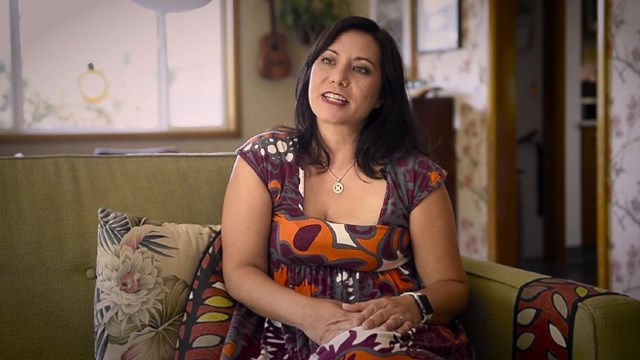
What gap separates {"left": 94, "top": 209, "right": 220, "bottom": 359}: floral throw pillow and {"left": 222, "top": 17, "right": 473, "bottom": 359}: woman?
0.37 feet

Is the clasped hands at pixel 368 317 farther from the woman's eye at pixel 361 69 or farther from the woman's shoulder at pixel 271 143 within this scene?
the woman's eye at pixel 361 69

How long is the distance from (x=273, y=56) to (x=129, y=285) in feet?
14.0

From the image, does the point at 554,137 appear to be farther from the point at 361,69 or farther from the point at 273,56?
the point at 361,69

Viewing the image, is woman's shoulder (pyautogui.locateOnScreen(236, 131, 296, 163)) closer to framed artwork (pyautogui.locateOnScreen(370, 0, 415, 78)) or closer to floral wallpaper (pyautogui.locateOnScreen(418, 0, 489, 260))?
floral wallpaper (pyautogui.locateOnScreen(418, 0, 489, 260))

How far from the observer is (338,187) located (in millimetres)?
1762

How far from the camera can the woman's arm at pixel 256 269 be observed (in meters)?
1.52

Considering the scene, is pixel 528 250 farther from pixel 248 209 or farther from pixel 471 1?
pixel 248 209

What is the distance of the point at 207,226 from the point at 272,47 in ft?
13.5

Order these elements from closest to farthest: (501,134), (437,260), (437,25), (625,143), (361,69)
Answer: (437,260) → (361,69) → (625,143) → (501,134) → (437,25)

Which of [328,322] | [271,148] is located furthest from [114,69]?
[328,322]

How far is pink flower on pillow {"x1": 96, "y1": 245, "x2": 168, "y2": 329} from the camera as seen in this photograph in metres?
1.61

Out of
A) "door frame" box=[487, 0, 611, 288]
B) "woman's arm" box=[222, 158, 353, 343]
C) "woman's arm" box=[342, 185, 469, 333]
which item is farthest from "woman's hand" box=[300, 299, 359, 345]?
"door frame" box=[487, 0, 611, 288]

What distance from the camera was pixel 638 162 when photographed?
3359 millimetres

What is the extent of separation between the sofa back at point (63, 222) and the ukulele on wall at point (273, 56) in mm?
3881
